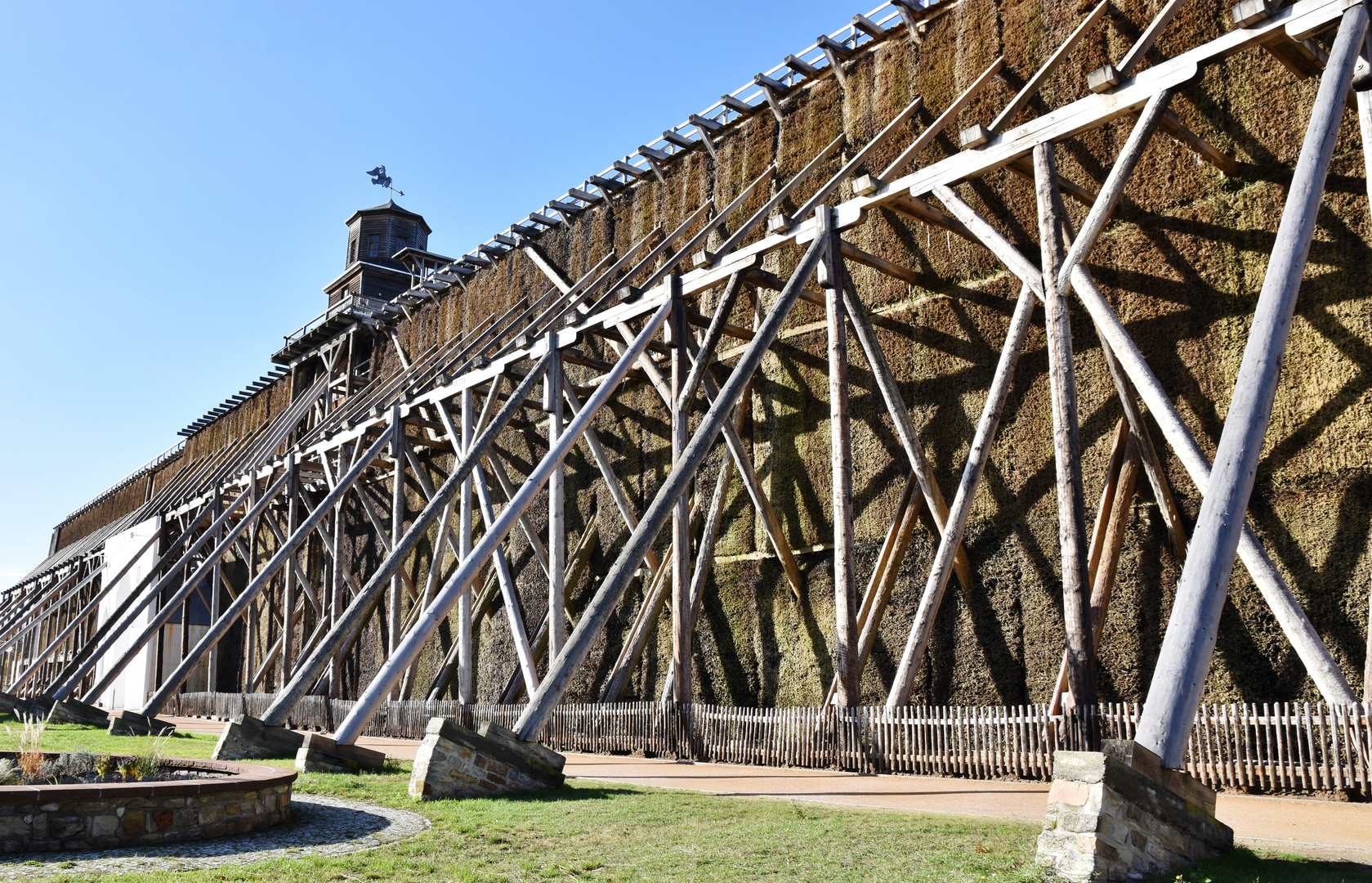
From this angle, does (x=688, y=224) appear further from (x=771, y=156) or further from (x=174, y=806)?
(x=174, y=806)

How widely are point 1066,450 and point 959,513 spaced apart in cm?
136

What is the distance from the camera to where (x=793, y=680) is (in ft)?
48.0

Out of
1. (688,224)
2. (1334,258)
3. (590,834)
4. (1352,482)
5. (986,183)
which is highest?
(688,224)

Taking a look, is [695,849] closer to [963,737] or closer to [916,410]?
[963,737]

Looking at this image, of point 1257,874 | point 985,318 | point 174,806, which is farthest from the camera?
point 985,318

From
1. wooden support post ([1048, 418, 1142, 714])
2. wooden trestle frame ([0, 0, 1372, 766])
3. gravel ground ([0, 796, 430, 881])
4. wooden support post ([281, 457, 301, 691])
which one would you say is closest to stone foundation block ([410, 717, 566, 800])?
wooden trestle frame ([0, 0, 1372, 766])

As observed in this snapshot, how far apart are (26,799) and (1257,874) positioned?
23.0 ft

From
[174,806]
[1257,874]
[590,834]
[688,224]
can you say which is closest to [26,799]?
[174,806]

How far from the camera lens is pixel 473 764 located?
9.03 metres

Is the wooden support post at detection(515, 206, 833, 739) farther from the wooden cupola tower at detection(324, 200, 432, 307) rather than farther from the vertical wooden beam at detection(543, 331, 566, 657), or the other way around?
the wooden cupola tower at detection(324, 200, 432, 307)

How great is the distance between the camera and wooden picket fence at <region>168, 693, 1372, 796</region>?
8.34 metres

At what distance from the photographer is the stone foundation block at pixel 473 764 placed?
8.88m

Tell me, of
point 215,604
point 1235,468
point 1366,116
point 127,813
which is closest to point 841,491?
point 1235,468

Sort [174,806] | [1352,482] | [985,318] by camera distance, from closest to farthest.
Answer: [174,806], [1352,482], [985,318]
